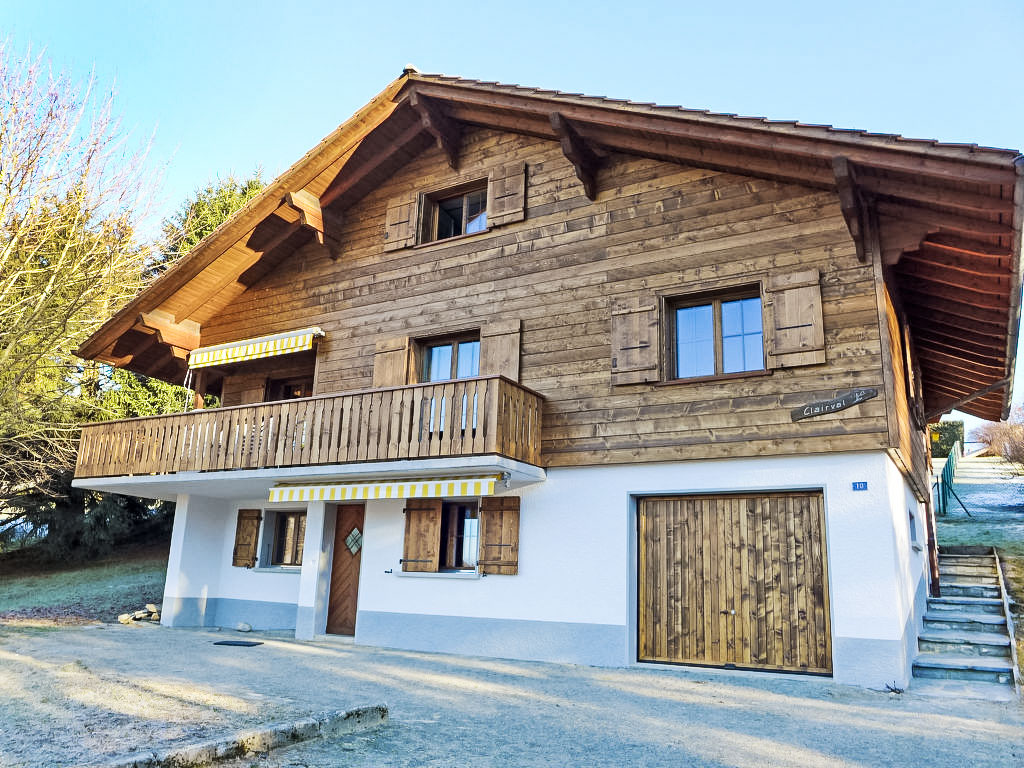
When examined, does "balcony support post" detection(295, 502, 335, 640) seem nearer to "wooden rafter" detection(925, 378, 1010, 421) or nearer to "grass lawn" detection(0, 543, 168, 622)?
"grass lawn" detection(0, 543, 168, 622)

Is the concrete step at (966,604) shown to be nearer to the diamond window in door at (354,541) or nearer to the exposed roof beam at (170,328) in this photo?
the diamond window in door at (354,541)

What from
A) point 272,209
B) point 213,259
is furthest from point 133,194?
point 272,209

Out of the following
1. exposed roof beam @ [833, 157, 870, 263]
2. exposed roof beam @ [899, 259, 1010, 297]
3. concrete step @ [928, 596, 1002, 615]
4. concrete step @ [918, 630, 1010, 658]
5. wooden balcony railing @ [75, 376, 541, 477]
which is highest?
exposed roof beam @ [833, 157, 870, 263]

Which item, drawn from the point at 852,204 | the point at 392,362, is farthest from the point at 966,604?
the point at 392,362

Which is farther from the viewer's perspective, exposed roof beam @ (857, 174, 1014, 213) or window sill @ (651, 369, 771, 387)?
window sill @ (651, 369, 771, 387)

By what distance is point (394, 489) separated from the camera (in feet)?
36.6

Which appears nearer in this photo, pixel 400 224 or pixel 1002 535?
pixel 400 224

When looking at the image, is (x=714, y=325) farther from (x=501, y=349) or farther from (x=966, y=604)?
(x=966, y=604)

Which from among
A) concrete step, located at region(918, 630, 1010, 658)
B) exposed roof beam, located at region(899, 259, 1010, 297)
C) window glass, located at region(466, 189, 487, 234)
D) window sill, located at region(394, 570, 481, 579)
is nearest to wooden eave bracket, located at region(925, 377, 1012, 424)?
exposed roof beam, located at region(899, 259, 1010, 297)

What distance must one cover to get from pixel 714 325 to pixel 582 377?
2.00m

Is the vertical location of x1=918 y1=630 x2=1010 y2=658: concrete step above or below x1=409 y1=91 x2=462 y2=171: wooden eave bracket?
below

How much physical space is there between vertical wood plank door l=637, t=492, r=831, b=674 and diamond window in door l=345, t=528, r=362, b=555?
5354 mm

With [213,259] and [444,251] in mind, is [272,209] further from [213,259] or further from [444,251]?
[444,251]

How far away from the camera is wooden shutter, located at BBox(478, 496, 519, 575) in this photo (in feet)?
35.7
